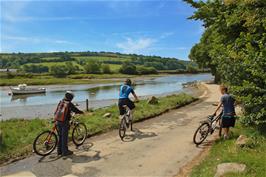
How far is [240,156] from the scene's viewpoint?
7266mm

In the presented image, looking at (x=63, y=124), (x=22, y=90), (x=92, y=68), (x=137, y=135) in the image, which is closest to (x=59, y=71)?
(x=92, y=68)

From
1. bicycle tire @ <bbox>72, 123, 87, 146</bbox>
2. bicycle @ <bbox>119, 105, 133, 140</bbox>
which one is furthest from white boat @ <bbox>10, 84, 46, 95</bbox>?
bicycle tire @ <bbox>72, 123, 87, 146</bbox>

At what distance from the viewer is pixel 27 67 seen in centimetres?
11694

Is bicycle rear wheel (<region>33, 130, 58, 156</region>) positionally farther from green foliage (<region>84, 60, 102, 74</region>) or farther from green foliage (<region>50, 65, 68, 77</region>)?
green foliage (<region>84, 60, 102, 74</region>)

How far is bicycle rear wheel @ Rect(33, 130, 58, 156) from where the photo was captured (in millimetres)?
8797

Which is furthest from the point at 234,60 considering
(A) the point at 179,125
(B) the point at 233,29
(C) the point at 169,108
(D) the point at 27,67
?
(D) the point at 27,67

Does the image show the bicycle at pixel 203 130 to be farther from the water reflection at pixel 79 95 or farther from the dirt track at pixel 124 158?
the water reflection at pixel 79 95

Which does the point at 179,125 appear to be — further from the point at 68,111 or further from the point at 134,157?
the point at 68,111

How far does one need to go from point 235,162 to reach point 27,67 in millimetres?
118407

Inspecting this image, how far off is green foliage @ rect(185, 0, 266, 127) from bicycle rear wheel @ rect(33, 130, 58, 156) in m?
5.49

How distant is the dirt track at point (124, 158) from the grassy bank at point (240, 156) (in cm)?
64

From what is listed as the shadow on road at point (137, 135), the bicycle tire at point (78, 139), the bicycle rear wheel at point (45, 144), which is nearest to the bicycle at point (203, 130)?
the shadow on road at point (137, 135)

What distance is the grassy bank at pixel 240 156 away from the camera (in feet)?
21.1

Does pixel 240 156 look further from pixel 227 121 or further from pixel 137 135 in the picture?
pixel 137 135
